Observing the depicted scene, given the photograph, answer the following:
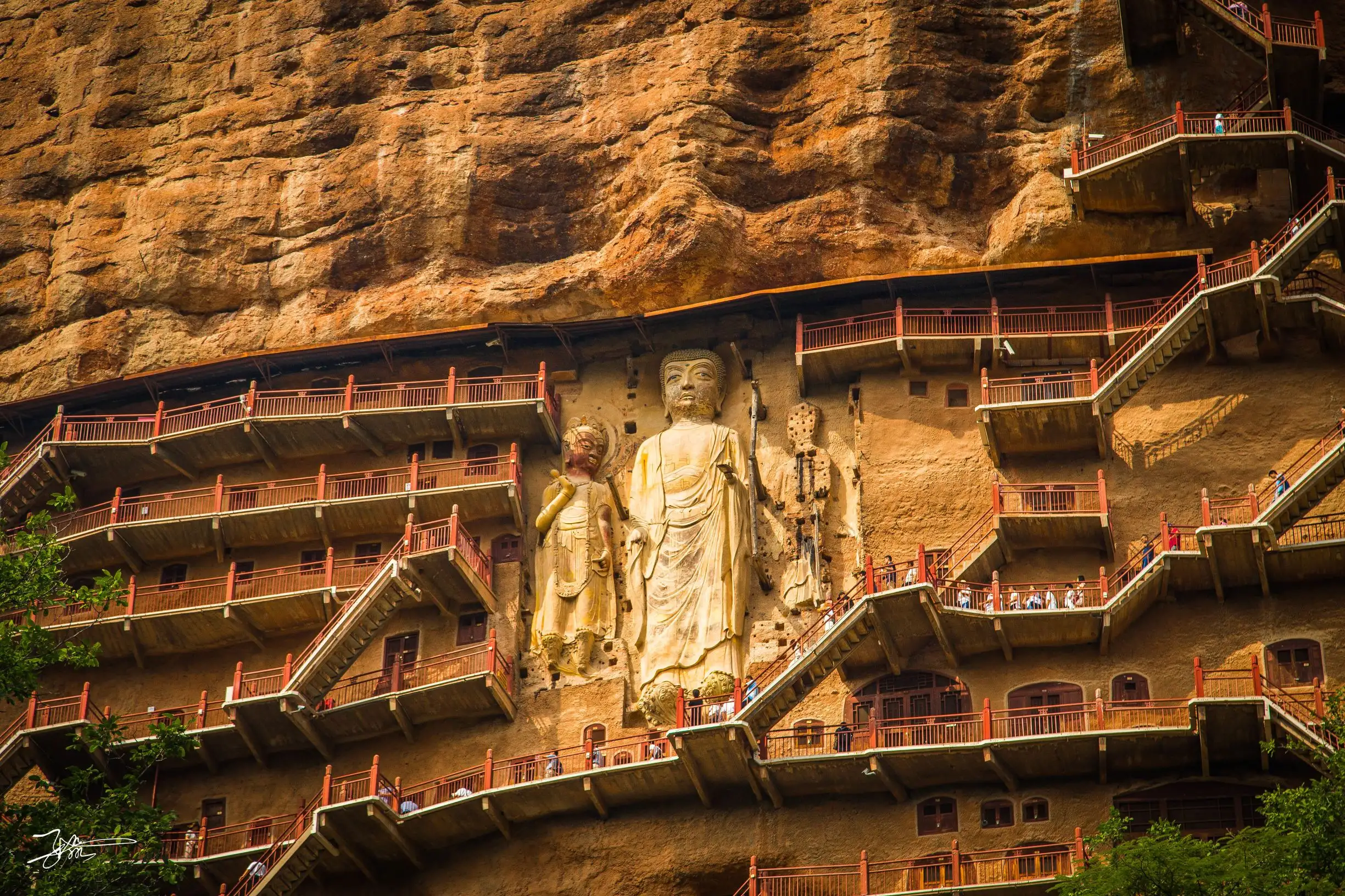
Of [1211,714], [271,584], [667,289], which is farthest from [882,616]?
[271,584]

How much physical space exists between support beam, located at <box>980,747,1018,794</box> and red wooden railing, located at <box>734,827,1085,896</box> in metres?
1.23

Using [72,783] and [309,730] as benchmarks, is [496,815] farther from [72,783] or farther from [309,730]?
[72,783]

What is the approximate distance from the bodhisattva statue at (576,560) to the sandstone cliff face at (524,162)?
359cm

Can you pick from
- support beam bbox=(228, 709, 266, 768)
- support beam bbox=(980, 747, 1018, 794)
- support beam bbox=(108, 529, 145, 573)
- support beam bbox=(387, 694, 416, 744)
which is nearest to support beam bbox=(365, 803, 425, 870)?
support beam bbox=(387, 694, 416, 744)

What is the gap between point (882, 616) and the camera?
4331 cm

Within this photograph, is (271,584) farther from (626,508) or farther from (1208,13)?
(1208,13)

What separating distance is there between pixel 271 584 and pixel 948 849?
14.9 m

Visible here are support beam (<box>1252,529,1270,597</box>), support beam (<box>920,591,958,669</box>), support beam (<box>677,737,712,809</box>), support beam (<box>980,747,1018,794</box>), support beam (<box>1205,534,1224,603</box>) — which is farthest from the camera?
support beam (<box>920,591,958,669</box>)

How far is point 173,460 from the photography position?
50.3 meters

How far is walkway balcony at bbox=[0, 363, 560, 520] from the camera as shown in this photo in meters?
49.2

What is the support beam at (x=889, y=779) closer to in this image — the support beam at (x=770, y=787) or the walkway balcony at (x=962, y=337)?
the support beam at (x=770, y=787)

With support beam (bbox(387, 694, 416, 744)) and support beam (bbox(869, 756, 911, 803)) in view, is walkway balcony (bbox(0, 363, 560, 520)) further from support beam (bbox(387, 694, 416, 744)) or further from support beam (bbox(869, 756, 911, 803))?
support beam (bbox(869, 756, 911, 803))

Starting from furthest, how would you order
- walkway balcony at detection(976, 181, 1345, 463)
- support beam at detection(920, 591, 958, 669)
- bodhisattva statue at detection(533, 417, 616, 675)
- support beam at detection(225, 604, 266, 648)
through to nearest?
support beam at detection(225, 604, 266, 648)
bodhisattva statue at detection(533, 417, 616, 675)
walkway balcony at detection(976, 181, 1345, 463)
support beam at detection(920, 591, 958, 669)

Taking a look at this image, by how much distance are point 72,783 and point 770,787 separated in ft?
42.4
